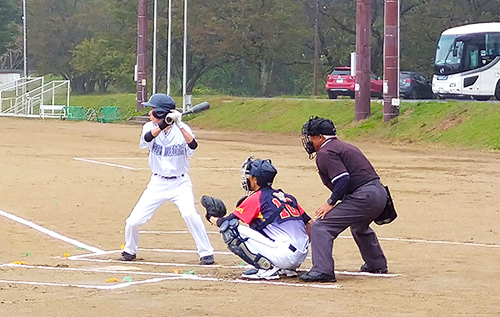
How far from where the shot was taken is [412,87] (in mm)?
47750

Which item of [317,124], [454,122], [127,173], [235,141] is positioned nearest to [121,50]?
[235,141]

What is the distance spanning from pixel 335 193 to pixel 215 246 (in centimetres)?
363

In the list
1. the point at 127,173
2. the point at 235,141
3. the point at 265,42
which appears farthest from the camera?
the point at 265,42

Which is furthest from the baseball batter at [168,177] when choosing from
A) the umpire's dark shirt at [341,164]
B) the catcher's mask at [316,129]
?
the umpire's dark shirt at [341,164]

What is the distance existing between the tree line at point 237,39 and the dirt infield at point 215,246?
1601 inches

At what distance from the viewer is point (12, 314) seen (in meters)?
7.48

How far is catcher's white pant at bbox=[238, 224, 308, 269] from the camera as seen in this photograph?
30.3ft

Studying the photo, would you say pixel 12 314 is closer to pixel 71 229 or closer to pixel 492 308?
pixel 492 308

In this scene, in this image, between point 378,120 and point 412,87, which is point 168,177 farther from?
point 412,87

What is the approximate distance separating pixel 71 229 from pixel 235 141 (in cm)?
2328

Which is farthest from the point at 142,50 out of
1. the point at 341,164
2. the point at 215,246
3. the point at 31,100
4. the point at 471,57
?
the point at 341,164

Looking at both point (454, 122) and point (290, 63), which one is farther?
point (290, 63)

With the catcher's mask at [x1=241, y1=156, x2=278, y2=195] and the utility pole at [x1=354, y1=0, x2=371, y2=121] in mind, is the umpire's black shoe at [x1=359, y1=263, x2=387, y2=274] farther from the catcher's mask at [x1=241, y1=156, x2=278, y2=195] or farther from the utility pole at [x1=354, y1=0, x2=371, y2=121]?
the utility pole at [x1=354, y1=0, x2=371, y2=121]

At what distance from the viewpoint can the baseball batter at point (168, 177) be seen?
10.5 meters
